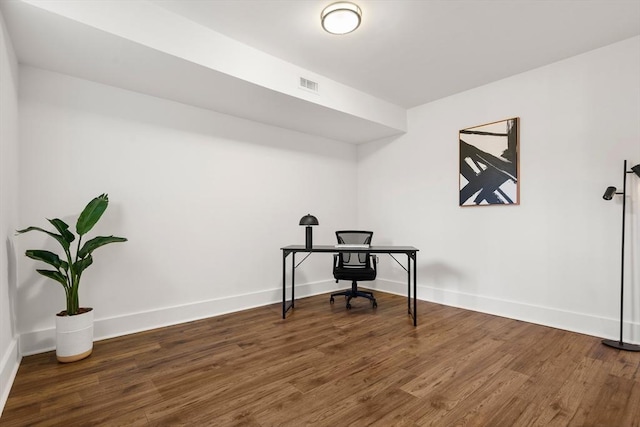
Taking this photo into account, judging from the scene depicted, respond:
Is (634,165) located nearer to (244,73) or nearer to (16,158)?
(244,73)

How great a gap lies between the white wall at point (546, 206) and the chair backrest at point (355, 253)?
2.93ft

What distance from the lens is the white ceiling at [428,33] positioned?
8.50 ft

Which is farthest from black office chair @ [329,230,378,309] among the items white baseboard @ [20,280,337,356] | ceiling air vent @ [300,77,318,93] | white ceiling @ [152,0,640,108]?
white ceiling @ [152,0,640,108]

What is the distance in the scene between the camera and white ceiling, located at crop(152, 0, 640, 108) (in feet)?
8.50

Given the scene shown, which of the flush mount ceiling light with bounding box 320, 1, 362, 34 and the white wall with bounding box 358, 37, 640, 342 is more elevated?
the flush mount ceiling light with bounding box 320, 1, 362, 34

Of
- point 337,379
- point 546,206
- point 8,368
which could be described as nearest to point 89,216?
point 8,368

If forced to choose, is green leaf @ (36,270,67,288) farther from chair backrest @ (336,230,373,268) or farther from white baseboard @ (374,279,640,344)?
white baseboard @ (374,279,640,344)

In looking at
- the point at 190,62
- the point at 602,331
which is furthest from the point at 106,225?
the point at 602,331

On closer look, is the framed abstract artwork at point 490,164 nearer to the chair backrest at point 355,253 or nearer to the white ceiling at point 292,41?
the white ceiling at point 292,41

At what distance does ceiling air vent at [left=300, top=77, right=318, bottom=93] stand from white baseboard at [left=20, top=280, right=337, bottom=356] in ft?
9.17

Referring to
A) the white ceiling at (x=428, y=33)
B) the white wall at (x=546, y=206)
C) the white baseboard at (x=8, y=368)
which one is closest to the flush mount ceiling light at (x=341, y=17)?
the white ceiling at (x=428, y=33)

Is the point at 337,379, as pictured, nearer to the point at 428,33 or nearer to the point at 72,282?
the point at 72,282

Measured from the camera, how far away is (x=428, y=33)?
297 centimetres

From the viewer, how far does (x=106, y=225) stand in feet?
10.6
